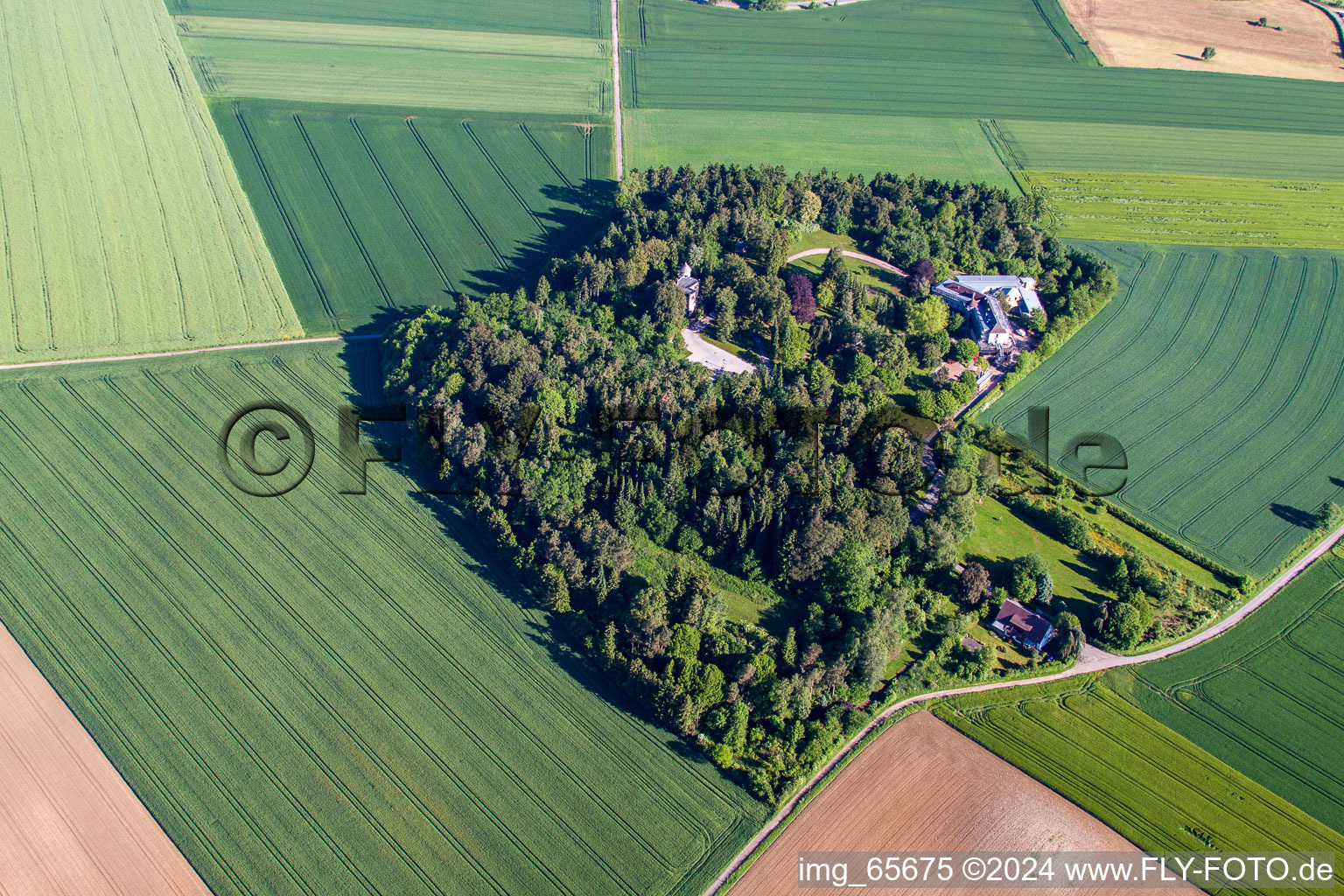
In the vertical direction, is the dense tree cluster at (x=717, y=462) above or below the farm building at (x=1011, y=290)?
below

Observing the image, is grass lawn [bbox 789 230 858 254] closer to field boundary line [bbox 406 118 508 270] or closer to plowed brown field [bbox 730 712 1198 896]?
field boundary line [bbox 406 118 508 270]

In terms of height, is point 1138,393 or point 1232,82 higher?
point 1232,82

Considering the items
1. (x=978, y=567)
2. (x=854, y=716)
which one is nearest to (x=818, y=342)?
(x=978, y=567)

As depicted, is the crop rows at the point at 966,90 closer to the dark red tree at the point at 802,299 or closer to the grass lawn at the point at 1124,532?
the dark red tree at the point at 802,299

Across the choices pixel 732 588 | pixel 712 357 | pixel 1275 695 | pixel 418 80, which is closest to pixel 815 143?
pixel 712 357

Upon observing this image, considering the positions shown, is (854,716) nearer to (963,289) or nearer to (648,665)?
(648,665)

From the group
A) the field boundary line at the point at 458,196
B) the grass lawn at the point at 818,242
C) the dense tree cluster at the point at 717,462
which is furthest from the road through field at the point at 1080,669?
the field boundary line at the point at 458,196
